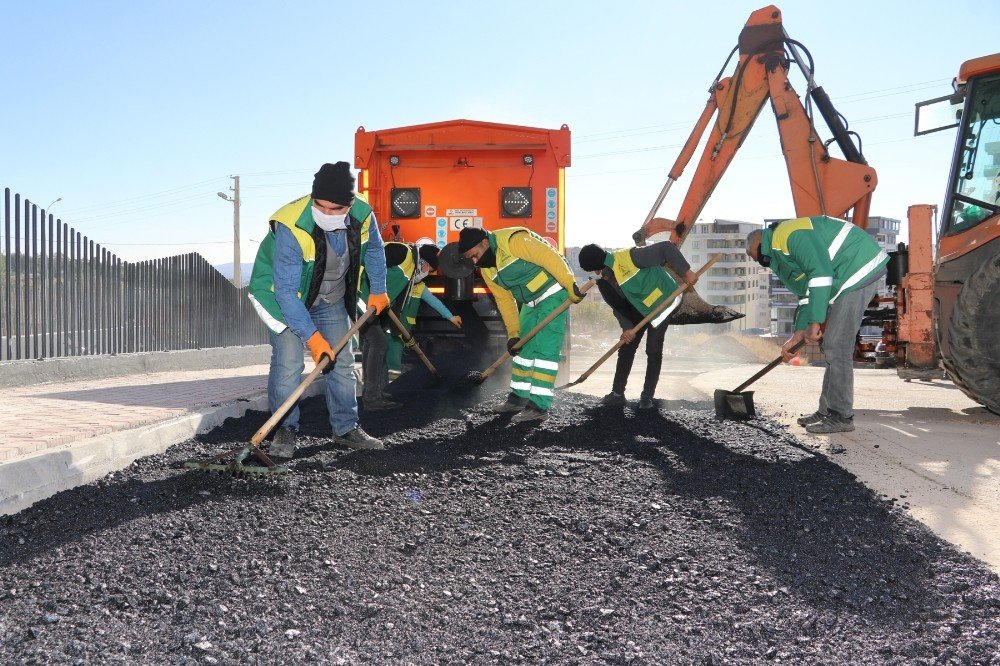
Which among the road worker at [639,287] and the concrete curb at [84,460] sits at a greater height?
the road worker at [639,287]

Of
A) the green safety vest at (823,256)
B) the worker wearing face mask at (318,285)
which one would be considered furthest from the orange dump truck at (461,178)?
the worker wearing face mask at (318,285)

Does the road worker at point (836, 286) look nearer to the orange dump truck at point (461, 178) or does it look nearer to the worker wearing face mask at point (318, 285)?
the worker wearing face mask at point (318, 285)

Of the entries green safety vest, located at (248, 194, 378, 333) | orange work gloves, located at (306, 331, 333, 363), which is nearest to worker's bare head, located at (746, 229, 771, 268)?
green safety vest, located at (248, 194, 378, 333)

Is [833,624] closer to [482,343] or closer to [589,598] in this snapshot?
[589,598]

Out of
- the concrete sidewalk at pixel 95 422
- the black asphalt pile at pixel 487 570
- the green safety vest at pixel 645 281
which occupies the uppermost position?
the green safety vest at pixel 645 281

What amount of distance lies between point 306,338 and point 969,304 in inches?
175

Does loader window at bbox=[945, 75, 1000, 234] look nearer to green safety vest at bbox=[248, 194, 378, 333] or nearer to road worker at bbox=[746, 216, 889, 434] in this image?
road worker at bbox=[746, 216, 889, 434]

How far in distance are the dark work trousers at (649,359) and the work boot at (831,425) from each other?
139 cm

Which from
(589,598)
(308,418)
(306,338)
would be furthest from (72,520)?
(308,418)

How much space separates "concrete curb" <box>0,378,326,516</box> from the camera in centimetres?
356

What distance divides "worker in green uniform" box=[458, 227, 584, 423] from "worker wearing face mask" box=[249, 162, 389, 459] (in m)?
1.43

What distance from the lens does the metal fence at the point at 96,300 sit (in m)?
7.27

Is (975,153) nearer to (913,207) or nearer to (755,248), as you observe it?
(913,207)

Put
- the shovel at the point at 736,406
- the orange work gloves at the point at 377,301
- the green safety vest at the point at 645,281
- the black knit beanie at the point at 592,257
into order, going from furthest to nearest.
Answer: the green safety vest at the point at 645,281
the black knit beanie at the point at 592,257
the shovel at the point at 736,406
the orange work gloves at the point at 377,301
